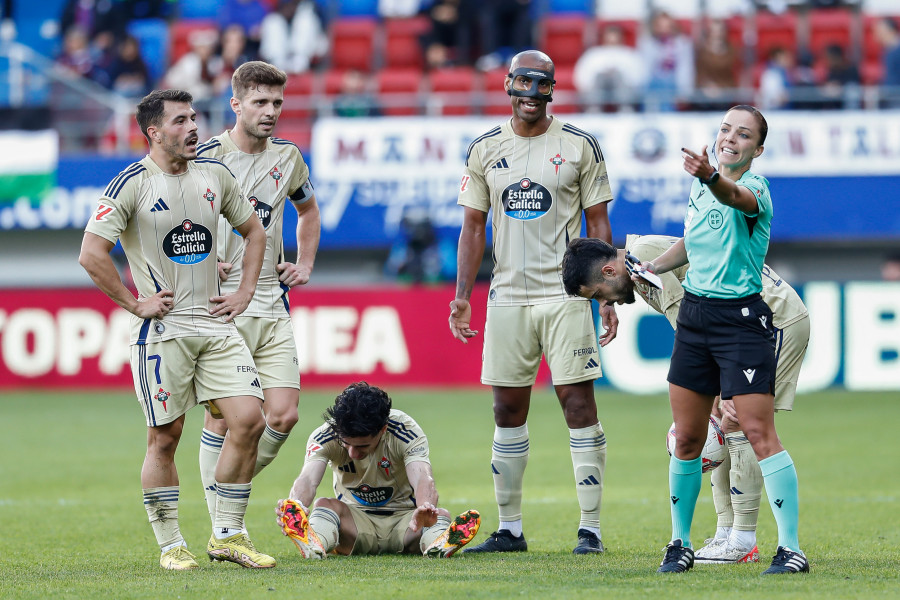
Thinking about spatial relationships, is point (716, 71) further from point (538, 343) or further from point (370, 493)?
point (370, 493)

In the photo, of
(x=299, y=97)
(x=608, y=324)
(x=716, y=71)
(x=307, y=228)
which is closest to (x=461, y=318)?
(x=608, y=324)

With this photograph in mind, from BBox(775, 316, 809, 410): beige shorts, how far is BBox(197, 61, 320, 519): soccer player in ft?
8.46

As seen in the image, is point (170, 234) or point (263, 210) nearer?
point (170, 234)

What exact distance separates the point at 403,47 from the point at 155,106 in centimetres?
1542

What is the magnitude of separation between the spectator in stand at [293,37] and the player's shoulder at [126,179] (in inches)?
571

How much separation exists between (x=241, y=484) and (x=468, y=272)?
1.78 meters

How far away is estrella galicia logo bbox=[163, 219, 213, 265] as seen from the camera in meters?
6.05

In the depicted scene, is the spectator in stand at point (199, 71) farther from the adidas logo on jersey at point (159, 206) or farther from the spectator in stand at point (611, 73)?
the adidas logo on jersey at point (159, 206)

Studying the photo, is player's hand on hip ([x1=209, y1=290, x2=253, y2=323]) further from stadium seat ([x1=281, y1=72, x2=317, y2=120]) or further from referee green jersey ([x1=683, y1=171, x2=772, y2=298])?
stadium seat ([x1=281, y1=72, x2=317, y2=120])

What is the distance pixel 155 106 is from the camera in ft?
19.8

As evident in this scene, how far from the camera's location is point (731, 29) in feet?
66.6

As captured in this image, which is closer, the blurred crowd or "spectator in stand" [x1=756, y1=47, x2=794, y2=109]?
"spectator in stand" [x1=756, y1=47, x2=794, y2=109]

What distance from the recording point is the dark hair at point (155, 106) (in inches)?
237

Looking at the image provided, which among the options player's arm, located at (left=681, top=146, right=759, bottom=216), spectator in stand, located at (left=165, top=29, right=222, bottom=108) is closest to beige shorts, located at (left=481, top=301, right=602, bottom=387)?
player's arm, located at (left=681, top=146, right=759, bottom=216)
